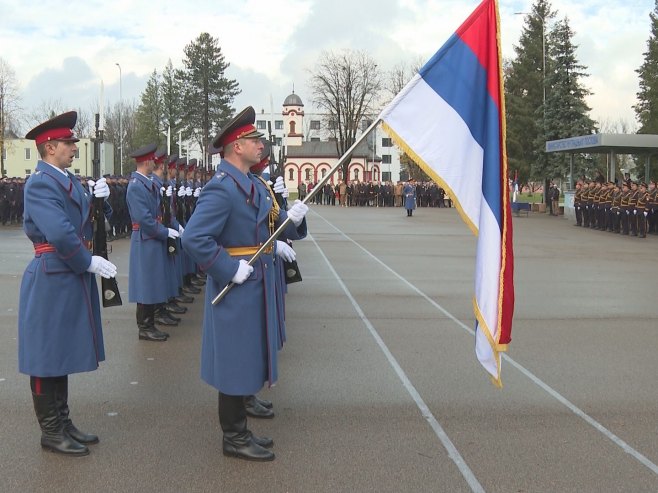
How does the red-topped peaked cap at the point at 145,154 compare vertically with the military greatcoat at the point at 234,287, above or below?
above

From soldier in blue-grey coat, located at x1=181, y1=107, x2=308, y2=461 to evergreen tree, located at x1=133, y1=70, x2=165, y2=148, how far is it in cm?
8116

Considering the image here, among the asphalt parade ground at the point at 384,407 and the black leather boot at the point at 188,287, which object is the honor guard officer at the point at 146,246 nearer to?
the asphalt parade ground at the point at 384,407

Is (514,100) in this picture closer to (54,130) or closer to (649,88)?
(649,88)

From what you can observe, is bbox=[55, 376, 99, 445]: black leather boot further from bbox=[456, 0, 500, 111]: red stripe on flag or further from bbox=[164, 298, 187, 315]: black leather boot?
bbox=[164, 298, 187, 315]: black leather boot

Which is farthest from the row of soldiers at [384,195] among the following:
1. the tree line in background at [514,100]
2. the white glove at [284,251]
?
the white glove at [284,251]

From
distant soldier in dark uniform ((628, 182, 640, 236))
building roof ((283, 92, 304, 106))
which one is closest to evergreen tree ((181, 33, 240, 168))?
building roof ((283, 92, 304, 106))

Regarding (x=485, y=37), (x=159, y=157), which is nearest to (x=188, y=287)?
(x=159, y=157)

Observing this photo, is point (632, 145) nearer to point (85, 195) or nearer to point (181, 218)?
point (181, 218)

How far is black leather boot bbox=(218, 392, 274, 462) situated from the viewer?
14.6 ft

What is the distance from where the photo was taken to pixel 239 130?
451 centimetres

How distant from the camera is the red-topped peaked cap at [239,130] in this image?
4496 millimetres

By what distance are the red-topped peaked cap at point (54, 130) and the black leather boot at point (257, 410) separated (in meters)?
2.16

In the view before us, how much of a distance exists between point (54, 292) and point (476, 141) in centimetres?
275

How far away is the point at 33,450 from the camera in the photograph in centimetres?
458
